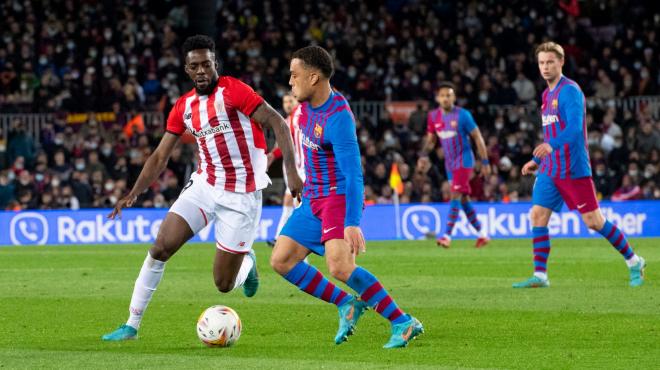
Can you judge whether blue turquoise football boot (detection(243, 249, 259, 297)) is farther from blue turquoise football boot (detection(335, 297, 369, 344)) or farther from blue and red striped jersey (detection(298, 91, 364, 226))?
blue and red striped jersey (detection(298, 91, 364, 226))

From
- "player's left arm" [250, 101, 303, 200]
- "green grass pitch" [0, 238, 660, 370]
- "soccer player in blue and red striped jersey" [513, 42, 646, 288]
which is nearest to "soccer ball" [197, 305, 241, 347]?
"green grass pitch" [0, 238, 660, 370]

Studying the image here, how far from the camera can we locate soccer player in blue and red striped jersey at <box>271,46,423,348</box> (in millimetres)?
7641

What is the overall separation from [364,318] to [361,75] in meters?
19.3

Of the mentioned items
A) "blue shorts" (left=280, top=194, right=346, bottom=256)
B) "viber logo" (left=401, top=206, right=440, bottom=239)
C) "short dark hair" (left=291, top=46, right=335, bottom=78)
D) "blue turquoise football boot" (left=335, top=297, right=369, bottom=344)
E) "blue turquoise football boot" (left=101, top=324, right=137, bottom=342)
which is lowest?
"viber logo" (left=401, top=206, right=440, bottom=239)

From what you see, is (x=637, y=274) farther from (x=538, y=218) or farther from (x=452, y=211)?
(x=452, y=211)

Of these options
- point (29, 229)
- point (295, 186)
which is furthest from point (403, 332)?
point (29, 229)

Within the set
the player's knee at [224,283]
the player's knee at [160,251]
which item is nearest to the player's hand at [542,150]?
the player's knee at [224,283]

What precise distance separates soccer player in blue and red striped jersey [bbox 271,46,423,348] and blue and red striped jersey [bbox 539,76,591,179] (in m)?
3.83

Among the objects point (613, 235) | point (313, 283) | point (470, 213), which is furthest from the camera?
point (470, 213)

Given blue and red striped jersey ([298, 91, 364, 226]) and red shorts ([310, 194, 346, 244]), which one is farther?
red shorts ([310, 194, 346, 244])

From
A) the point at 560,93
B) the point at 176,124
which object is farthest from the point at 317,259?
the point at 176,124

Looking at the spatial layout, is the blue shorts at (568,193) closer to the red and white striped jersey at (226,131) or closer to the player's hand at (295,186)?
the red and white striped jersey at (226,131)

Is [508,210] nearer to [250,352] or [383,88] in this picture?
A: [383,88]

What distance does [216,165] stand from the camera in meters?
9.20
